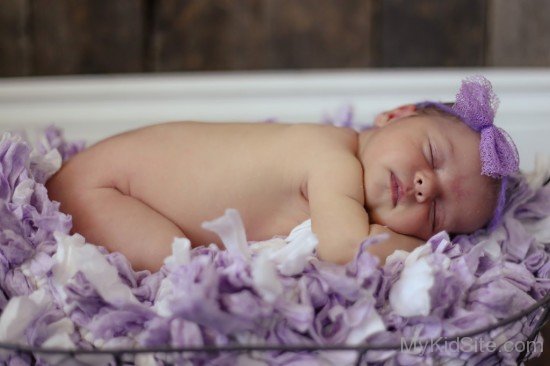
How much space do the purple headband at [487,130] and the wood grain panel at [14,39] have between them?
101 centimetres

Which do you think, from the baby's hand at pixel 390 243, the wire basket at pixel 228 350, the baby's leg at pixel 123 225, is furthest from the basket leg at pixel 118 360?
the baby's hand at pixel 390 243

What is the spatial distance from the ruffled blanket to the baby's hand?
0.04m

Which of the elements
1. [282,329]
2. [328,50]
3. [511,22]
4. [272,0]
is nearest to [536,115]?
[511,22]

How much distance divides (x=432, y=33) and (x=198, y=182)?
3.03 ft

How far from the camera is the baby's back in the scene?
32.7 inches

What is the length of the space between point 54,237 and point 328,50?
0.97 meters

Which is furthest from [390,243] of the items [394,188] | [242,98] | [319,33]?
[319,33]

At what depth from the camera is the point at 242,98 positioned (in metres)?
1.38

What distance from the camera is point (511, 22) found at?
1563mm

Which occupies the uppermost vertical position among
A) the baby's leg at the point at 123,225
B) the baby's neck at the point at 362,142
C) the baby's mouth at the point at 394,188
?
the baby's neck at the point at 362,142

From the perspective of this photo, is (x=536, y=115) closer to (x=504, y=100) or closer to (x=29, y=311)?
(x=504, y=100)

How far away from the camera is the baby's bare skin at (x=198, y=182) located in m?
0.80

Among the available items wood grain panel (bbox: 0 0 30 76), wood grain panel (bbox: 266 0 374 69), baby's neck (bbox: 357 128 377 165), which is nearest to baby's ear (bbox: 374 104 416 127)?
baby's neck (bbox: 357 128 377 165)

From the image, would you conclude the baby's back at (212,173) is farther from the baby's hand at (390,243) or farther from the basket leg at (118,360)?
the basket leg at (118,360)
